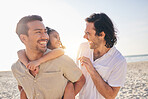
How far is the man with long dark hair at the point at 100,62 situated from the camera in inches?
110

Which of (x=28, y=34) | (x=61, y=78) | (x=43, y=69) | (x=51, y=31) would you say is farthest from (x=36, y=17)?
(x=51, y=31)

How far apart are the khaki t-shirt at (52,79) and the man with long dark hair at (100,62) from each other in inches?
18.3

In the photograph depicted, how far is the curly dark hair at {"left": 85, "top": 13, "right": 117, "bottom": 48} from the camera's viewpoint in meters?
3.22

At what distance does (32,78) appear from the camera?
2.46 meters

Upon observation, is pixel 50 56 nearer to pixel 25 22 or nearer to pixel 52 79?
pixel 52 79

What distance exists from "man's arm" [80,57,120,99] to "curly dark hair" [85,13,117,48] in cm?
63

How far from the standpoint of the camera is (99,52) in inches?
125

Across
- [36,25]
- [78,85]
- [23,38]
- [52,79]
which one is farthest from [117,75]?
[23,38]

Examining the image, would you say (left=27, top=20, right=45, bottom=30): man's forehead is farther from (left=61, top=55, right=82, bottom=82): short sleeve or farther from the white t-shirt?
the white t-shirt

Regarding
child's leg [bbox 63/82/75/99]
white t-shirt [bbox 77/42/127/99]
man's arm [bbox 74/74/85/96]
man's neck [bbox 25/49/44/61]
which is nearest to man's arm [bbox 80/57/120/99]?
white t-shirt [bbox 77/42/127/99]

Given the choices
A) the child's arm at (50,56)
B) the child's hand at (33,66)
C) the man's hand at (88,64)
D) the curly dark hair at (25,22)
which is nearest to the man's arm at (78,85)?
the man's hand at (88,64)

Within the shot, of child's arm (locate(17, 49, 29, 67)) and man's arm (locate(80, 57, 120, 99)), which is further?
man's arm (locate(80, 57, 120, 99))

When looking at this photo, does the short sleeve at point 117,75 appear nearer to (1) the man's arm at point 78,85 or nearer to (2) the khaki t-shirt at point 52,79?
(1) the man's arm at point 78,85

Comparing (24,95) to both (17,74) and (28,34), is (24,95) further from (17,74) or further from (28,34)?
(28,34)
